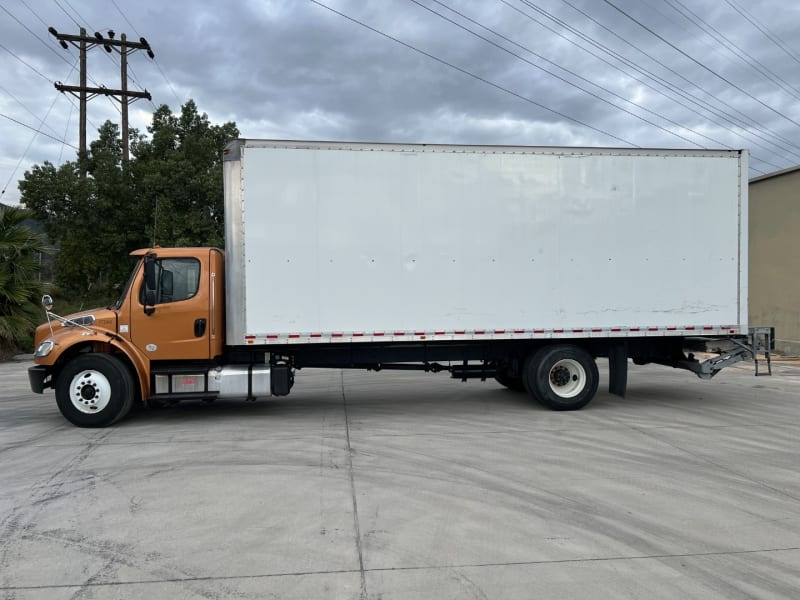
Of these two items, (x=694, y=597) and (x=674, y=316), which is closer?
(x=694, y=597)

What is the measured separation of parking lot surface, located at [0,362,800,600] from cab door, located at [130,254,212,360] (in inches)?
42.2

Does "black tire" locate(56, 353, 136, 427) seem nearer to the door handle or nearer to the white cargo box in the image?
the door handle

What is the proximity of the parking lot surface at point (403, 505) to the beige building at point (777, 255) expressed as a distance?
408 inches

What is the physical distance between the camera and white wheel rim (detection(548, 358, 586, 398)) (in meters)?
9.04

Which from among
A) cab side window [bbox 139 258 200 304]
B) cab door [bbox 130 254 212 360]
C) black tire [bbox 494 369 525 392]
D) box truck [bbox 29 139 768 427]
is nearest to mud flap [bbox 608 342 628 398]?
box truck [bbox 29 139 768 427]

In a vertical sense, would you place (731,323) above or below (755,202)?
below

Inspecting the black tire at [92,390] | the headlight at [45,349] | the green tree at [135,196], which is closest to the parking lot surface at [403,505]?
the black tire at [92,390]

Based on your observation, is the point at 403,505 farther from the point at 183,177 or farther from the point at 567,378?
the point at 183,177

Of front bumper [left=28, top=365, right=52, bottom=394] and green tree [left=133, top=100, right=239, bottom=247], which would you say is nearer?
front bumper [left=28, top=365, right=52, bottom=394]

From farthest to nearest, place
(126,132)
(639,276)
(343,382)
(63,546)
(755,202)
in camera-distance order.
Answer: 1. (126,132)
2. (755,202)
3. (343,382)
4. (639,276)
5. (63,546)

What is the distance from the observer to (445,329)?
8.56m

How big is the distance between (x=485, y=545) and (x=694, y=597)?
4.37ft

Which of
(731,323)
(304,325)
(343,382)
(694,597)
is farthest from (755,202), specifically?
(694,597)

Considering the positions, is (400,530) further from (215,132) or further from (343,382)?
(215,132)
